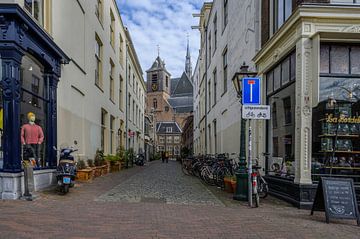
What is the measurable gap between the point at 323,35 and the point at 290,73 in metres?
1.41

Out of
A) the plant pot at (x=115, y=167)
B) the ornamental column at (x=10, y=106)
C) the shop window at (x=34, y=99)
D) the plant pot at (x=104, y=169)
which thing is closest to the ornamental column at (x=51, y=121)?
the shop window at (x=34, y=99)

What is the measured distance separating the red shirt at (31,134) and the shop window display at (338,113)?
6.83 m

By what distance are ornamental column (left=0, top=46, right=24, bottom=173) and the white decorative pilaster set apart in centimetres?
629

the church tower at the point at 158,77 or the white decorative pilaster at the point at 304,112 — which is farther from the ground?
the church tower at the point at 158,77

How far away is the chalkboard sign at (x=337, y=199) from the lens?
21.9 ft

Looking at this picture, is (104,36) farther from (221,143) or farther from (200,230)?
(200,230)

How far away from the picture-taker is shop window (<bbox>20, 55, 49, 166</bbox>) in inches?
352

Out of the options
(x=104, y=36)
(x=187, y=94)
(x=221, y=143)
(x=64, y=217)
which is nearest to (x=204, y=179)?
(x=221, y=143)

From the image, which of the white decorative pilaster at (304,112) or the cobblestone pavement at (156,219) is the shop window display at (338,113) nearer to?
the white decorative pilaster at (304,112)

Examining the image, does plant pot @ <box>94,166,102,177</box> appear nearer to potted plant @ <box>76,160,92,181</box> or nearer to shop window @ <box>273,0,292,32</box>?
potted plant @ <box>76,160,92,181</box>

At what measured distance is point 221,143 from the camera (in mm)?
19656

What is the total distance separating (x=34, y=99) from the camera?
9.68m

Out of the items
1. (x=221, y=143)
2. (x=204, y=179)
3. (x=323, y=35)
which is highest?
(x=323, y=35)

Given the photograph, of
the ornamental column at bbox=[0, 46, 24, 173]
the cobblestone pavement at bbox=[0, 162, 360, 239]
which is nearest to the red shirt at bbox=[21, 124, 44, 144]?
the ornamental column at bbox=[0, 46, 24, 173]
